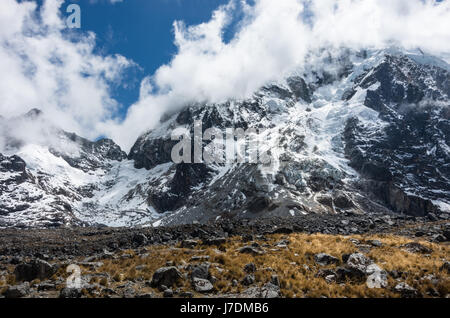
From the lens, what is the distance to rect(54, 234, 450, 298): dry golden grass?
675 inches

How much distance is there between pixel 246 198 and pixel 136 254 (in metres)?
170

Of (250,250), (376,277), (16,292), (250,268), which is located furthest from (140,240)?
(376,277)

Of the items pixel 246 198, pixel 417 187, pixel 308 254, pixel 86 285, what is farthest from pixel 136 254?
pixel 417 187

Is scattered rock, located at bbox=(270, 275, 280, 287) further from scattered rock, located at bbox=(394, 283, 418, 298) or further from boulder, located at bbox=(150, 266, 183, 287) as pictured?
scattered rock, located at bbox=(394, 283, 418, 298)

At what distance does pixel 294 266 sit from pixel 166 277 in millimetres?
7896

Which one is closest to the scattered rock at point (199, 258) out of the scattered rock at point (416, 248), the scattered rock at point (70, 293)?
the scattered rock at point (70, 293)

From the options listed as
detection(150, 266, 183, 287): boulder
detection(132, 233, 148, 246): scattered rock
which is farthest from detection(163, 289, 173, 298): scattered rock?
detection(132, 233, 148, 246): scattered rock

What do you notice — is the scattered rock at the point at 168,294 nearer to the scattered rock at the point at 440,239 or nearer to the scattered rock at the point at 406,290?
the scattered rock at the point at 406,290

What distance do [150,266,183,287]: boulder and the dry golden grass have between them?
0.47 metres

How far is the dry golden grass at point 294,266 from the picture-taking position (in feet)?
56.2

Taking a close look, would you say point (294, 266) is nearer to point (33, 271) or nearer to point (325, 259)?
point (325, 259)
